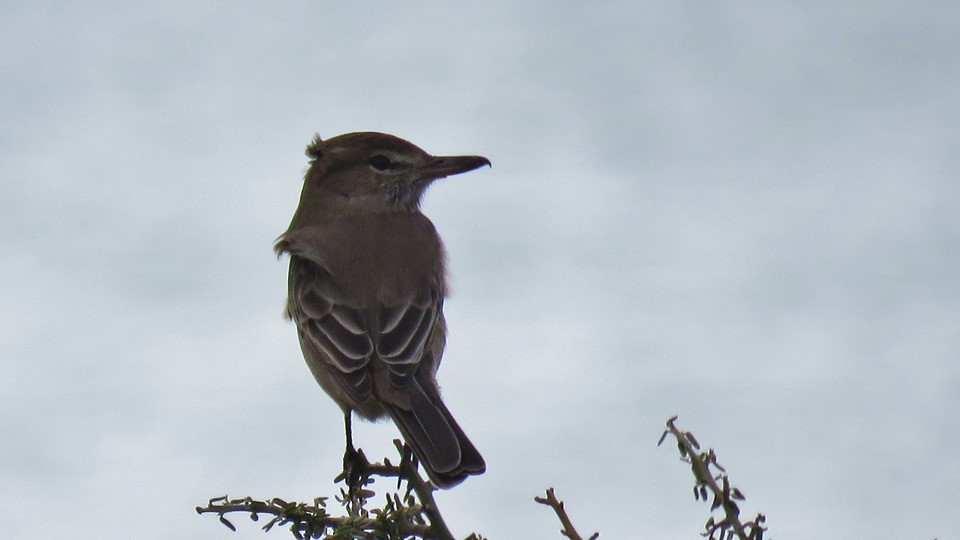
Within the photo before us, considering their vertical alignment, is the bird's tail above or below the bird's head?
below

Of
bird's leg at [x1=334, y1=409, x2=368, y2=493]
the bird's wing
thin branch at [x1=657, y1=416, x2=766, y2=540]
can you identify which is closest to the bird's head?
the bird's wing

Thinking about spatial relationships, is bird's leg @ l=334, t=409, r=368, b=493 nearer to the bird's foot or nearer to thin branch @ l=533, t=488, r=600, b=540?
the bird's foot

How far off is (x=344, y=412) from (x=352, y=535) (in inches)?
129

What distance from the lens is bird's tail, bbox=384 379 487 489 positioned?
4.68m

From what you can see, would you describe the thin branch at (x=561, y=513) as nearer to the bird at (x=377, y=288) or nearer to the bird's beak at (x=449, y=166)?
the bird at (x=377, y=288)

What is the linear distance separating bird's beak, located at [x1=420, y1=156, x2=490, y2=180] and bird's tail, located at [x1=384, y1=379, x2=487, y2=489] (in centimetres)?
220

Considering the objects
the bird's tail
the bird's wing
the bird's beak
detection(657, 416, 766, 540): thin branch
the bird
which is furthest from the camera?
the bird's beak

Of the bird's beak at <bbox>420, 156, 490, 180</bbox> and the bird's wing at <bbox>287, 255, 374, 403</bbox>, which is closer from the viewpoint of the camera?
the bird's wing at <bbox>287, 255, 374, 403</bbox>

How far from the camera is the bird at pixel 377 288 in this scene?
541 centimetres

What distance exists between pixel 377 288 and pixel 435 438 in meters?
1.46

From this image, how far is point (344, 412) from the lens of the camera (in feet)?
20.3

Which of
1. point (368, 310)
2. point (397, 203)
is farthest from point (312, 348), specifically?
point (397, 203)

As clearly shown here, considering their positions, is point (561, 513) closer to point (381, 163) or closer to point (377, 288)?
point (377, 288)

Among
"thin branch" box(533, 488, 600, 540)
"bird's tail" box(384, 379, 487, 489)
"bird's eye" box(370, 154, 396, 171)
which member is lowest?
"thin branch" box(533, 488, 600, 540)
